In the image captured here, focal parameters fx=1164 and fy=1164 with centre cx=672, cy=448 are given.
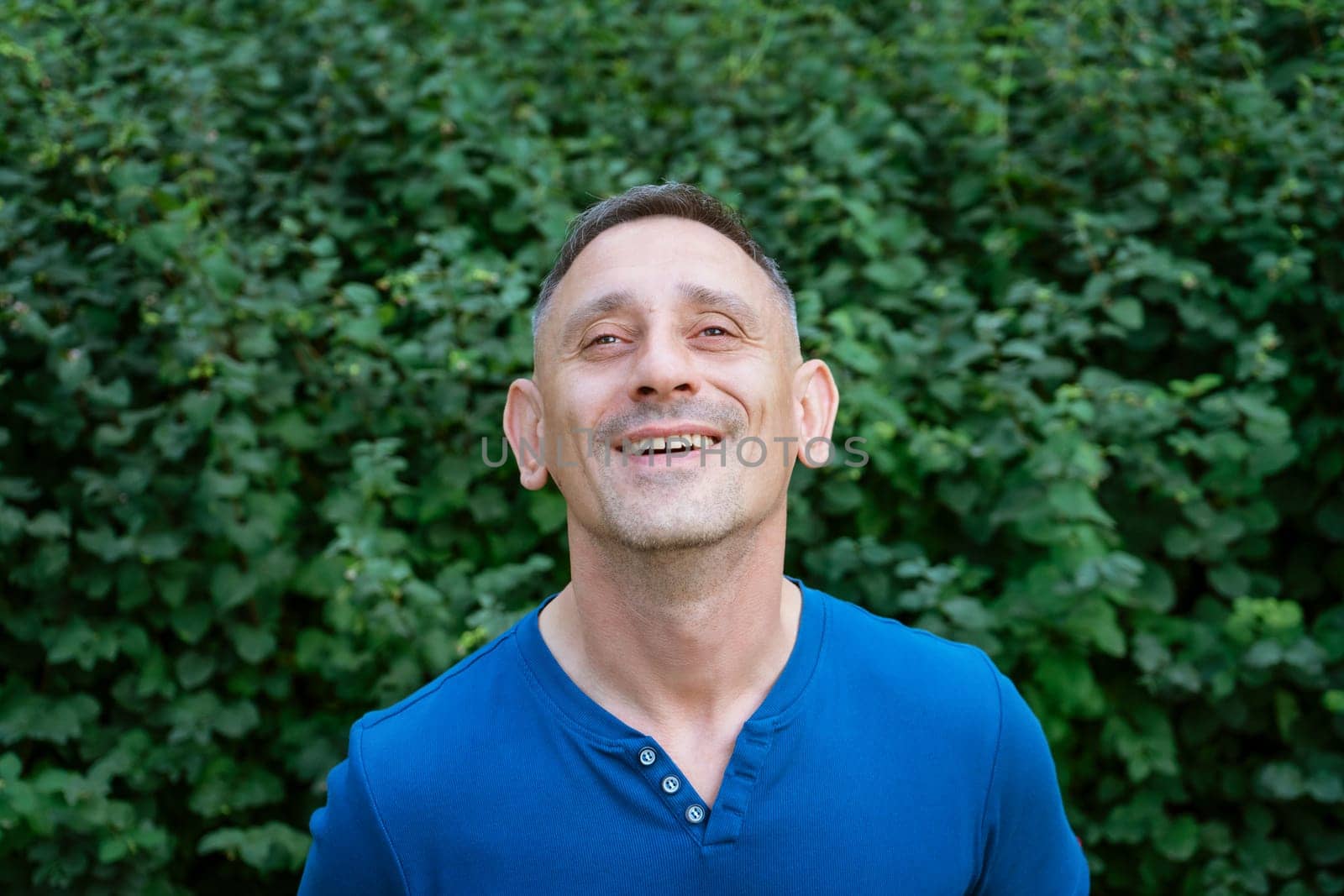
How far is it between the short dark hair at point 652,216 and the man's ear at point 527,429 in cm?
10

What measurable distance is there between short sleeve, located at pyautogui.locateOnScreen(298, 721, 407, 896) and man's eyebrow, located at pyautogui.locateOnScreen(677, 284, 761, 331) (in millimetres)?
806

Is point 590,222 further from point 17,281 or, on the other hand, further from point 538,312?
point 17,281

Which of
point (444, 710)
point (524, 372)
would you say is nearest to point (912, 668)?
point (444, 710)

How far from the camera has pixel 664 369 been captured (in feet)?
5.16

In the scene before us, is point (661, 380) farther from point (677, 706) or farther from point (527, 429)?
point (677, 706)

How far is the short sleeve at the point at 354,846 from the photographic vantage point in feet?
5.34

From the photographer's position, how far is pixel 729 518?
156 cm

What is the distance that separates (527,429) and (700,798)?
63 cm

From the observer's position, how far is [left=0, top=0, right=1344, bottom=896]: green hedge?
3045 mm

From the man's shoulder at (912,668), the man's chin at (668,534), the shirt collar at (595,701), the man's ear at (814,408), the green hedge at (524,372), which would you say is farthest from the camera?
the green hedge at (524,372)

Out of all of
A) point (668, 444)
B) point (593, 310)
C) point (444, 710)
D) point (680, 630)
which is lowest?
point (444, 710)

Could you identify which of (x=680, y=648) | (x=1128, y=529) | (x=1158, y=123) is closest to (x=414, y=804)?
(x=680, y=648)

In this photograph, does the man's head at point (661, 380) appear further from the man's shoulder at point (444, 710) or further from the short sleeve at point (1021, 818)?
the short sleeve at point (1021, 818)

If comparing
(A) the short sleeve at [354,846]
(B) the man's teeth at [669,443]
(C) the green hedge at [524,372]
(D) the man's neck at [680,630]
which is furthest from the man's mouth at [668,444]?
(C) the green hedge at [524,372]
